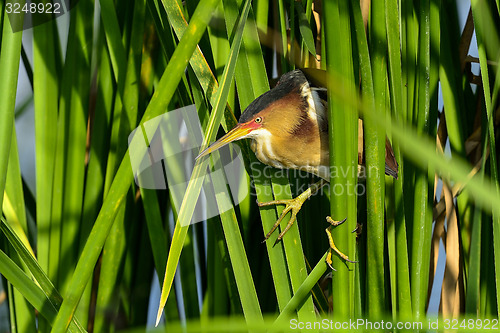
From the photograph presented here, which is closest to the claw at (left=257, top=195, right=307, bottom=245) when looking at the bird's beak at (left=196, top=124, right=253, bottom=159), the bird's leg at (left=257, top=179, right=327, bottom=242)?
the bird's leg at (left=257, top=179, right=327, bottom=242)

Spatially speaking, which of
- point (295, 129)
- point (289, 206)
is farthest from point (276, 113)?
point (289, 206)

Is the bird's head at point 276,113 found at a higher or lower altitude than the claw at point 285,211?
higher

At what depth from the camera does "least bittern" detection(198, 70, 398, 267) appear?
85cm

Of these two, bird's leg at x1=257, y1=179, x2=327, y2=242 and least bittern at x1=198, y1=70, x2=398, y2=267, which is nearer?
bird's leg at x1=257, y1=179, x2=327, y2=242

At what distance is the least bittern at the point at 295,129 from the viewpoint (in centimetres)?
85

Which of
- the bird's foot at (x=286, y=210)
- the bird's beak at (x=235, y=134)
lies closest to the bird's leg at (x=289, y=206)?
the bird's foot at (x=286, y=210)

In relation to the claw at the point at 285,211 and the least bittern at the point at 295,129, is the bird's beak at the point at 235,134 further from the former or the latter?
the claw at the point at 285,211

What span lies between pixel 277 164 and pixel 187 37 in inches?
13.9

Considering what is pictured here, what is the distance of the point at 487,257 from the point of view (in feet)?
2.92

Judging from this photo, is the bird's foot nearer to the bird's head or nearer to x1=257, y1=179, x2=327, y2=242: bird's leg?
x1=257, y1=179, x2=327, y2=242: bird's leg

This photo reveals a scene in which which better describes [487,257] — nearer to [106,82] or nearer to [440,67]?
[440,67]

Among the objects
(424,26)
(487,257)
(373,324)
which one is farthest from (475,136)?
(373,324)

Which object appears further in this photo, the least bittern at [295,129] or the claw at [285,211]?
the least bittern at [295,129]

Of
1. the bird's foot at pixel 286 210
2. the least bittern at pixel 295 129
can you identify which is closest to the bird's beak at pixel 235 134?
the least bittern at pixel 295 129
